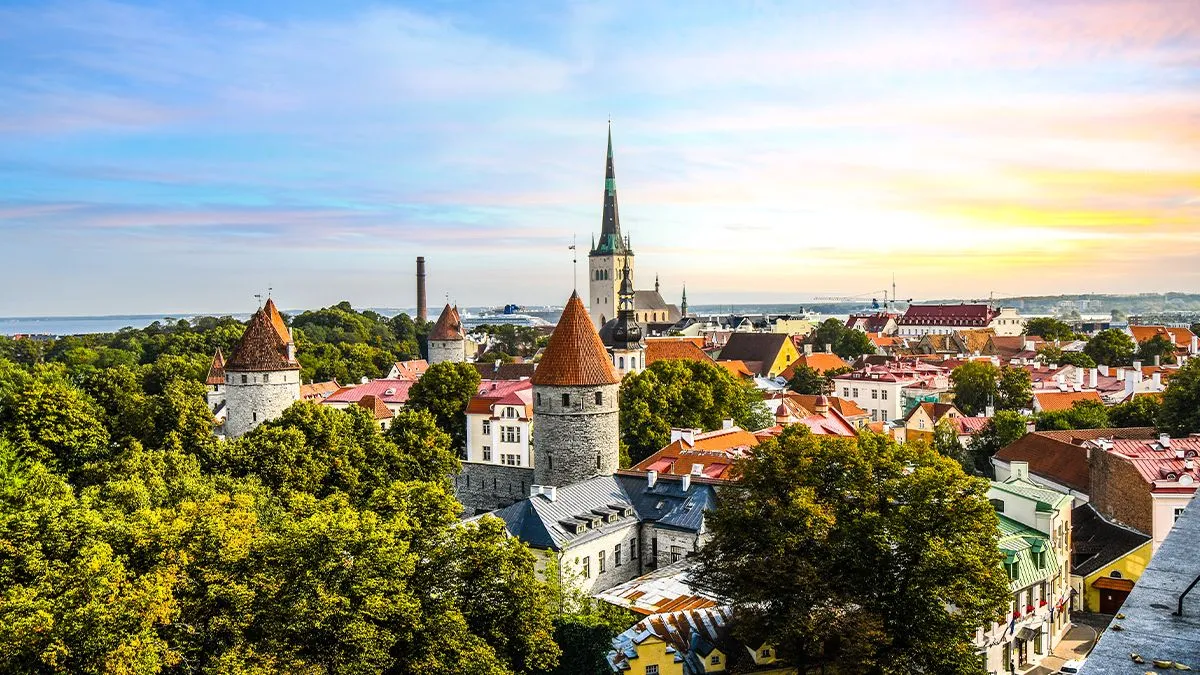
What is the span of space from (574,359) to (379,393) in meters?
31.6

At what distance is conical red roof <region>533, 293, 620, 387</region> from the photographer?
38.4 metres

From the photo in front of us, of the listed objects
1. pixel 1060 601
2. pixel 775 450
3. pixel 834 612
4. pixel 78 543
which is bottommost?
pixel 1060 601

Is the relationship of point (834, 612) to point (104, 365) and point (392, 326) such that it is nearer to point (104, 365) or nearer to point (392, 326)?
point (104, 365)

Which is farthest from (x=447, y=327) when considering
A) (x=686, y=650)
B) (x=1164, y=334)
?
(x=1164, y=334)

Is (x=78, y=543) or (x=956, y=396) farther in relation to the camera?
(x=956, y=396)

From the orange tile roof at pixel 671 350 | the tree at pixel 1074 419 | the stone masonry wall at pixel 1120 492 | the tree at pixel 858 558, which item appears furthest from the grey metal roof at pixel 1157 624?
the orange tile roof at pixel 671 350

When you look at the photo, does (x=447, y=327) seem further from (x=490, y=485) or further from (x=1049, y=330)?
(x=1049, y=330)

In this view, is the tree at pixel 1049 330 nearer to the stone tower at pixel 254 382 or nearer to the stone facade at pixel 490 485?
the stone facade at pixel 490 485

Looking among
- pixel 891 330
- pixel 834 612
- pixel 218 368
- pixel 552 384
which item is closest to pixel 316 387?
pixel 218 368

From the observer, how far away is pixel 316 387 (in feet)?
254

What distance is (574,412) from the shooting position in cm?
3841

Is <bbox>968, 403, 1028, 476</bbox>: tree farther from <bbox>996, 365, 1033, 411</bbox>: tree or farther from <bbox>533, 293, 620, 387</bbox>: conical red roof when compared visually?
<bbox>533, 293, 620, 387</bbox>: conical red roof

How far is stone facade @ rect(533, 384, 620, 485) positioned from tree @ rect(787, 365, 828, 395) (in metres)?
43.3

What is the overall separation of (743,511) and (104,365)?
8905 cm
